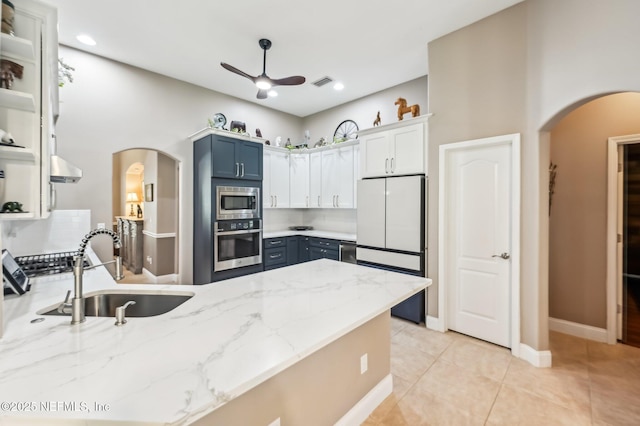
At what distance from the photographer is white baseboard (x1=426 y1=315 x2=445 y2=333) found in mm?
3154

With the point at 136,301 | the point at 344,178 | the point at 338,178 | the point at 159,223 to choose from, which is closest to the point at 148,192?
the point at 159,223

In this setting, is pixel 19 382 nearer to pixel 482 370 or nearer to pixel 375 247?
pixel 482 370

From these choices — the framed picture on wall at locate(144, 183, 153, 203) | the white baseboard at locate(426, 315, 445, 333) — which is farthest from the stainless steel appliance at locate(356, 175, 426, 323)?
the framed picture on wall at locate(144, 183, 153, 203)

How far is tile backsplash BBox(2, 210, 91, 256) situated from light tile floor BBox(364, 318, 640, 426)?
11.5ft

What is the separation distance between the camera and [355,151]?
455 cm

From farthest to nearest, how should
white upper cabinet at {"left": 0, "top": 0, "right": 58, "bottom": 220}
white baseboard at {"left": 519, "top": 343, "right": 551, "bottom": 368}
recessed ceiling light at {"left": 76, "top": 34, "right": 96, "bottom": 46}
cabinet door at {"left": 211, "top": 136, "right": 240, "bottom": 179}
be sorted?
cabinet door at {"left": 211, "top": 136, "right": 240, "bottom": 179} → recessed ceiling light at {"left": 76, "top": 34, "right": 96, "bottom": 46} → white baseboard at {"left": 519, "top": 343, "right": 551, "bottom": 368} → white upper cabinet at {"left": 0, "top": 0, "right": 58, "bottom": 220}

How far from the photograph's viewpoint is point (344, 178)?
15.4 feet

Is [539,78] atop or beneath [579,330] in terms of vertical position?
atop

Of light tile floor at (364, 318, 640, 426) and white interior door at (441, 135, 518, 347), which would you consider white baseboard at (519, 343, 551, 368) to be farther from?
white interior door at (441, 135, 518, 347)

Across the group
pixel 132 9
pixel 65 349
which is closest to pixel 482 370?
pixel 65 349

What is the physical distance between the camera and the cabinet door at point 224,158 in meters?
3.93

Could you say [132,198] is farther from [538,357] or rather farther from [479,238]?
[538,357]

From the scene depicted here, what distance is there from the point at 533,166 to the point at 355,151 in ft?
8.24

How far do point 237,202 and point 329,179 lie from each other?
1661 mm
